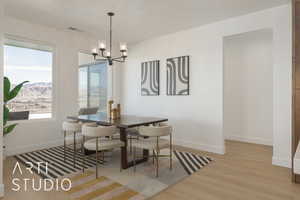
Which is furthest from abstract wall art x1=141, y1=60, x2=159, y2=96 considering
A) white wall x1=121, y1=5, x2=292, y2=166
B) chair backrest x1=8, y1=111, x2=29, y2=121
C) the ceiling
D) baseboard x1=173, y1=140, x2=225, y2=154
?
chair backrest x1=8, y1=111, x2=29, y2=121

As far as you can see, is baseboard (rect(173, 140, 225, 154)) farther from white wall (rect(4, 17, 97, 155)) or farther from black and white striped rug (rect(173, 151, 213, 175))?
white wall (rect(4, 17, 97, 155))

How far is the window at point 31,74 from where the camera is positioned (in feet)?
12.2

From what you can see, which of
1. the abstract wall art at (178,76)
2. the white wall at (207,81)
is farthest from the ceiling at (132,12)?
the abstract wall art at (178,76)

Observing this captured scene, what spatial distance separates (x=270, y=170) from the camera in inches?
113

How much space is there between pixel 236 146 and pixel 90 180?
337cm

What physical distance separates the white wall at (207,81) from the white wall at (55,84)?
65.3 inches

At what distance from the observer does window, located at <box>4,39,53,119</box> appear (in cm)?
373

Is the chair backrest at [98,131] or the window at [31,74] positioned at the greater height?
the window at [31,74]

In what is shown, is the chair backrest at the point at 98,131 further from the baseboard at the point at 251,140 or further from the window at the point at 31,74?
the baseboard at the point at 251,140

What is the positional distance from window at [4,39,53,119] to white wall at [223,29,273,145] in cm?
427

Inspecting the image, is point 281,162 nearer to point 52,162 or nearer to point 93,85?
point 52,162

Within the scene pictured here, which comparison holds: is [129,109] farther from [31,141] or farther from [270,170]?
[270,170]

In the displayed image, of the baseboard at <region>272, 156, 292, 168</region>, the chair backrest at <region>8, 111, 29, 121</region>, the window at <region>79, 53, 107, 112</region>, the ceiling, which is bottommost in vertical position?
the baseboard at <region>272, 156, 292, 168</region>

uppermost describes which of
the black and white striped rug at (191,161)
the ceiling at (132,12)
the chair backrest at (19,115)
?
the ceiling at (132,12)
